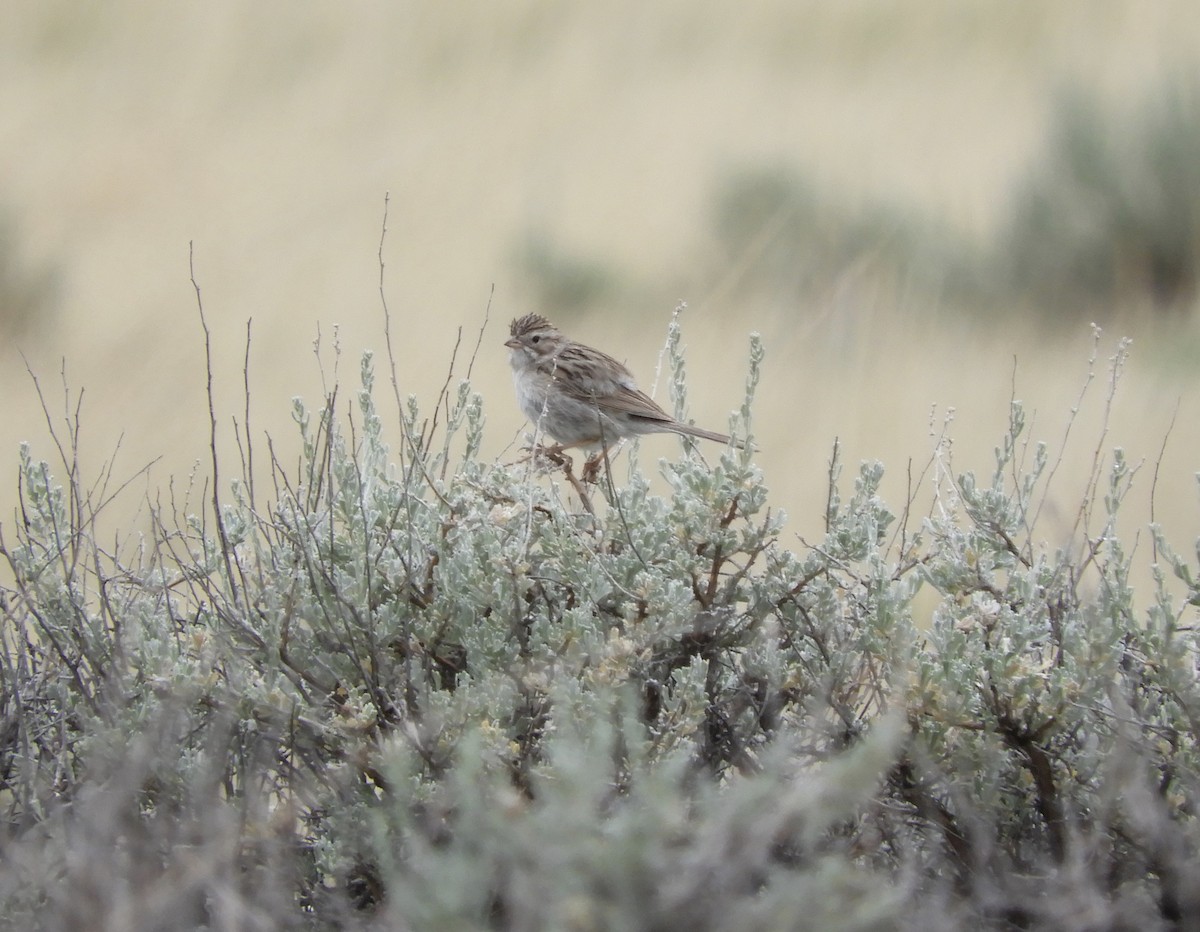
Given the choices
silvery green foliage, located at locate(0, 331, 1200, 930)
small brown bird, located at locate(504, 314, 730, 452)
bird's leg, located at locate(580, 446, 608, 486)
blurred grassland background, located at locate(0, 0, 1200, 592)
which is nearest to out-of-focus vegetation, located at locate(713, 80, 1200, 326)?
blurred grassland background, located at locate(0, 0, 1200, 592)

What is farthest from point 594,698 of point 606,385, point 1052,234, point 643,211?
point 643,211

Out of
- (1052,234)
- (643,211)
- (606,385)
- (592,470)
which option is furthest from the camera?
(643,211)

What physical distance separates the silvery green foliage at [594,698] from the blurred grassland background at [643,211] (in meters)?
3.19

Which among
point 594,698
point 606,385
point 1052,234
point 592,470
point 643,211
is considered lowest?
point 594,698

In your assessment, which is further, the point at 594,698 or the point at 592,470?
the point at 592,470

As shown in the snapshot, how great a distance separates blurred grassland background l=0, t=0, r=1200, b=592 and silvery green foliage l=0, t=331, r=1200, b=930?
3.19 m

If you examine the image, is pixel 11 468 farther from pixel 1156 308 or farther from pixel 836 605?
pixel 1156 308

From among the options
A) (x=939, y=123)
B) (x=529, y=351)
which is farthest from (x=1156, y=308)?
(x=529, y=351)

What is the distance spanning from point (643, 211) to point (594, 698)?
9.29 metres

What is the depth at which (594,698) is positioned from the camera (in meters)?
2.20

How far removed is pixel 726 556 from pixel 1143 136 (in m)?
8.94

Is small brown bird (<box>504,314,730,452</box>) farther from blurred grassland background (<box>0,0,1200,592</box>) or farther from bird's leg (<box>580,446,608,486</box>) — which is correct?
blurred grassland background (<box>0,0,1200,592</box>)

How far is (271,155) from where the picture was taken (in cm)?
1253

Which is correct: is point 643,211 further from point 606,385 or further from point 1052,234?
point 606,385
